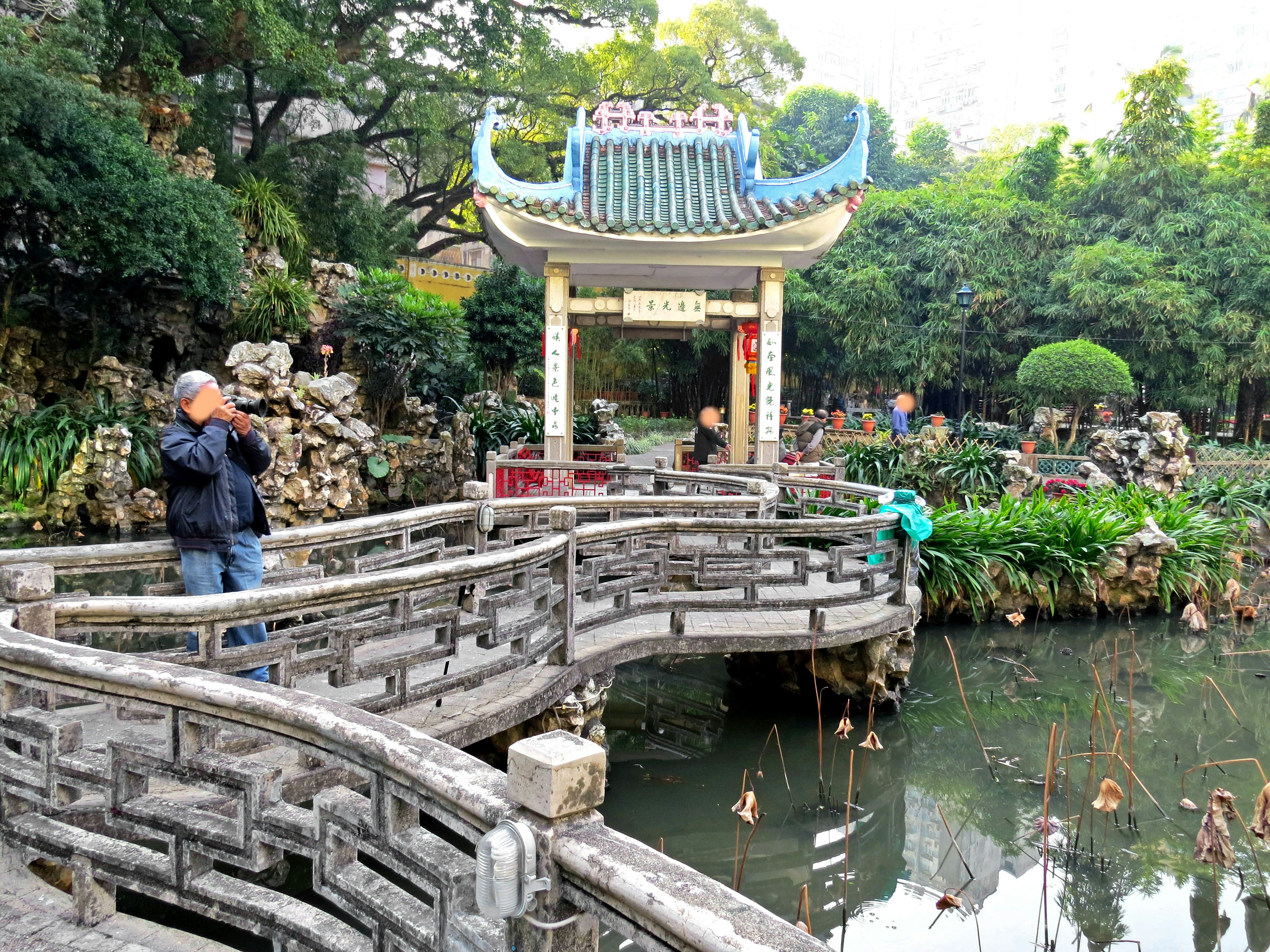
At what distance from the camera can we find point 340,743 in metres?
1.90

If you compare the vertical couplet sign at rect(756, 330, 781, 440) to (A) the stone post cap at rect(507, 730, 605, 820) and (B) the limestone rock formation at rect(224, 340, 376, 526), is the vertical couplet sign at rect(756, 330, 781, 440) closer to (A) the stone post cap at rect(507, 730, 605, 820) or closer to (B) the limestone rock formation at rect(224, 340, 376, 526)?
(B) the limestone rock formation at rect(224, 340, 376, 526)

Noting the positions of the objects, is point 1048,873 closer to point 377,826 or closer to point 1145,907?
point 1145,907

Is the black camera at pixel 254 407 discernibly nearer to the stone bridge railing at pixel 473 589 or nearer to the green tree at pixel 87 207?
the green tree at pixel 87 207

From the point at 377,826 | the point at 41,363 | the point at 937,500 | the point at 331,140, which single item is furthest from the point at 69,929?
the point at 331,140

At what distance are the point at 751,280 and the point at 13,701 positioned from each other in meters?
10.1

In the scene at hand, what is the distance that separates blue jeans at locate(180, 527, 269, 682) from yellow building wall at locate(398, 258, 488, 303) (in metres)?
21.8

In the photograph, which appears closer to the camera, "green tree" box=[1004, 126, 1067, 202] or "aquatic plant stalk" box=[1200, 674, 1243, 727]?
"aquatic plant stalk" box=[1200, 674, 1243, 727]

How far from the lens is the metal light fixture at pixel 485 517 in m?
5.22

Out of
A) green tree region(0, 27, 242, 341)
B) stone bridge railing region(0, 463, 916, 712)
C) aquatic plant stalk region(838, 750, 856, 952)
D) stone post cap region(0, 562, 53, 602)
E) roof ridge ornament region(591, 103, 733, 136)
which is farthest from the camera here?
roof ridge ornament region(591, 103, 733, 136)

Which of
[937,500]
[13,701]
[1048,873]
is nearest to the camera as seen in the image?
[13,701]

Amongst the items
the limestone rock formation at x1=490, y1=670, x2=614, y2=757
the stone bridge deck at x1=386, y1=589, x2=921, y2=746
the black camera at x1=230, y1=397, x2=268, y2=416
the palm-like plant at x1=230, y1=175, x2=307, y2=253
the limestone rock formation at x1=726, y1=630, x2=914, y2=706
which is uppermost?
the palm-like plant at x1=230, y1=175, x2=307, y2=253

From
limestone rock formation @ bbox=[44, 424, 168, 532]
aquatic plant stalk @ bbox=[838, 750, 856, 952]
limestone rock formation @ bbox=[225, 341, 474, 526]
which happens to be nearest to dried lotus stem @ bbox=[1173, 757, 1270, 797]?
aquatic plant stalk @ bbox=[838, 750, 856, 952]

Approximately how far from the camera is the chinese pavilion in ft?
31.4

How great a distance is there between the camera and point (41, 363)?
509 inches
